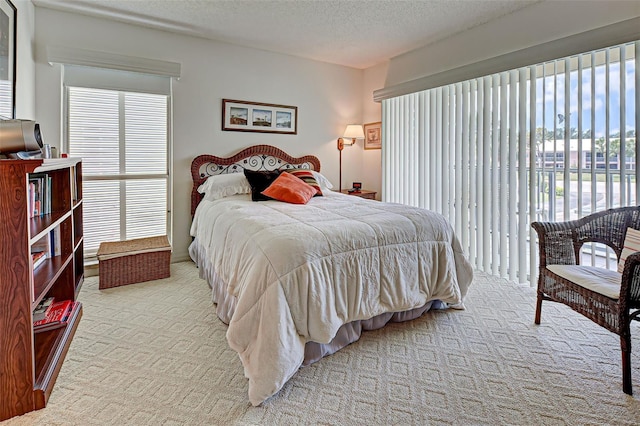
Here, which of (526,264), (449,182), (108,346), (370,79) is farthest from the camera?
(370,79)

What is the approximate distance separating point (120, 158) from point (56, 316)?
1911 mm

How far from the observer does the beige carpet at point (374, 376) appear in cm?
159

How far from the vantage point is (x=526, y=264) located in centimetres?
332

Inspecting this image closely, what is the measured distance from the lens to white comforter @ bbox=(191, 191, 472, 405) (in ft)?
5.74

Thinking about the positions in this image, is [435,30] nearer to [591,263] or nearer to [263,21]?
[263,21]

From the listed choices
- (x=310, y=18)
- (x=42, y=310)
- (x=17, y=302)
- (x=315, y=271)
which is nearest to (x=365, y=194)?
(x=310, y=18)

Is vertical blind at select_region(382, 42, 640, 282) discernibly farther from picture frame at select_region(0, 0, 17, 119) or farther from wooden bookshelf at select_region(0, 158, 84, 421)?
picture frame at select_region(0, 0, 17, 119)

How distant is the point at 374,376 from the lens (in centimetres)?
188

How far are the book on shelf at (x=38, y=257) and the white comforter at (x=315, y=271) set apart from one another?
1103 mm

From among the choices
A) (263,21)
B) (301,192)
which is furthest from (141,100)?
(301,192)

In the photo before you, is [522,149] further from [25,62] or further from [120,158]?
[25,62]

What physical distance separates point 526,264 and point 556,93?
1.57 meters

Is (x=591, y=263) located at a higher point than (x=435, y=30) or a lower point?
lower

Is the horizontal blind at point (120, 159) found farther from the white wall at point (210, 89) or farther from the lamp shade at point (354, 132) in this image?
the lamp shade at point (354, 132)
